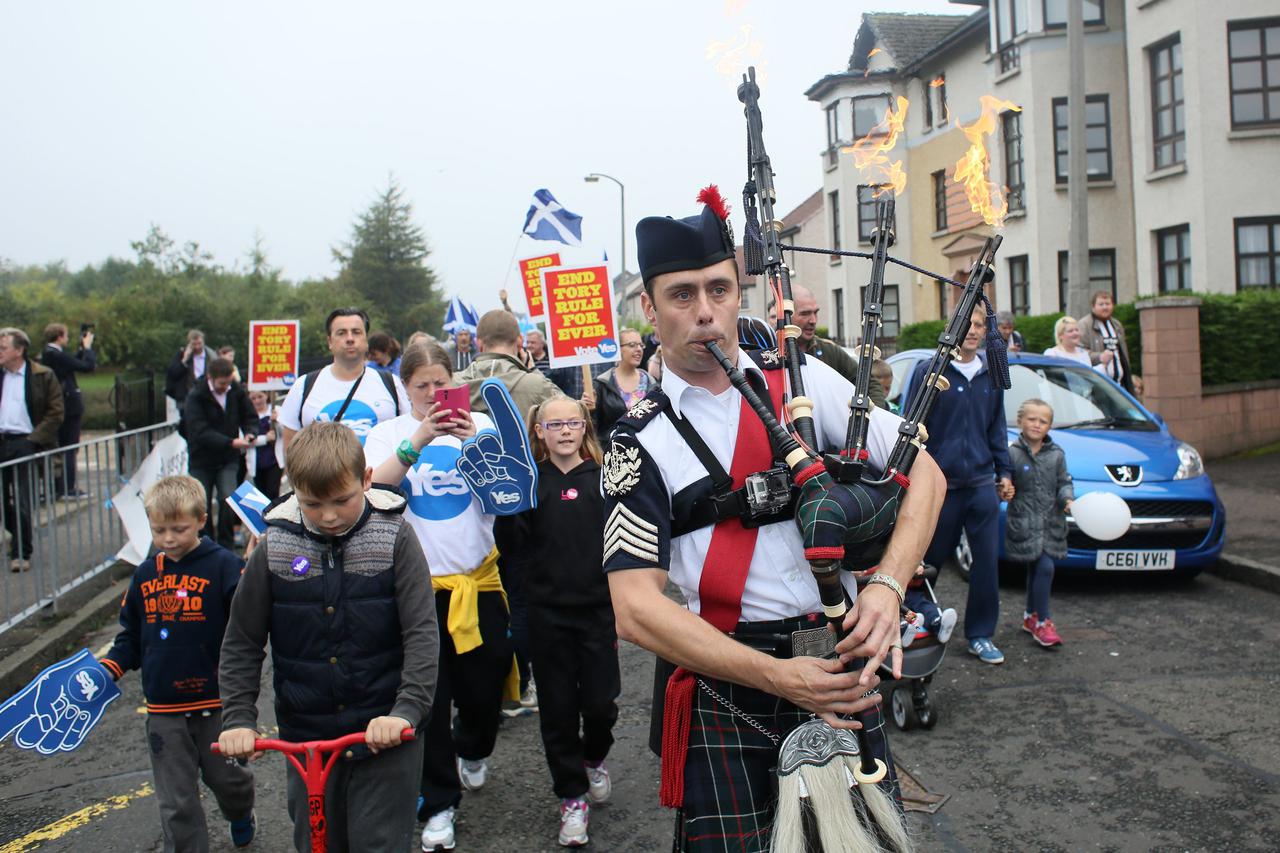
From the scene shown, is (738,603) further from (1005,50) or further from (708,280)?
(1005,50)

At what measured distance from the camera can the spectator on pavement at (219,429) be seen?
10.5 meters

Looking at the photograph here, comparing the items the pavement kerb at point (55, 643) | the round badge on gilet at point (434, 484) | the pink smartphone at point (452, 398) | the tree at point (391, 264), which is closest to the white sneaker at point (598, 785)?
the round badge on gilet at point (434, 484)

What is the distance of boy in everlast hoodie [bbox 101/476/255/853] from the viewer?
4266mm

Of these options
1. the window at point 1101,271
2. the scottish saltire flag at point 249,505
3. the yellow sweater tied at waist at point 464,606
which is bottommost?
the yellow sweater tied at waist at point 464,606

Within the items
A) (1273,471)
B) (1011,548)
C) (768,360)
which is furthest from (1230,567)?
(768,360)

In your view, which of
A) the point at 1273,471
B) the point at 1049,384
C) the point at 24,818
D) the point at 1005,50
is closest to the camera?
the point at 24,818

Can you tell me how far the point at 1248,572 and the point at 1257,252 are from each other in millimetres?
15757

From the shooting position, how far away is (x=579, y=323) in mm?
9438

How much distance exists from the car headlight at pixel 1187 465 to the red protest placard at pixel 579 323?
4.55 metres

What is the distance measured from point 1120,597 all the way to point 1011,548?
1738 millimetres

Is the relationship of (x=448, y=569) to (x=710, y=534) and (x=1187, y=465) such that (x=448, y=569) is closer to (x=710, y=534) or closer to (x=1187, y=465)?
(x=710, y=534)

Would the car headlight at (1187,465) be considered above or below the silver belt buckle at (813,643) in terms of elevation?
below

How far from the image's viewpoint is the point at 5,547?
7699 mm

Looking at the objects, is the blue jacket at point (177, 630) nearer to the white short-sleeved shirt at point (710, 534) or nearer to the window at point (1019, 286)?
the white short-sleeved shirt at point (710, 534)
